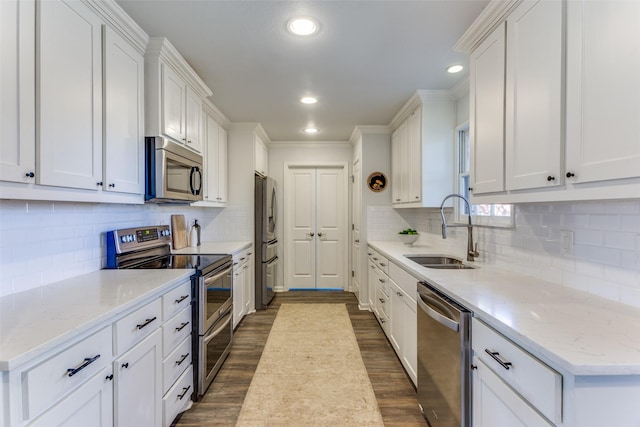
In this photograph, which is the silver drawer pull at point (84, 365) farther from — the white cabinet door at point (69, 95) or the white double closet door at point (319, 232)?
the white double closet door at point (319, 232)

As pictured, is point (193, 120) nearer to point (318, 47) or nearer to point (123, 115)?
point (123, 115)

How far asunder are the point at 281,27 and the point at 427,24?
35.2 inches

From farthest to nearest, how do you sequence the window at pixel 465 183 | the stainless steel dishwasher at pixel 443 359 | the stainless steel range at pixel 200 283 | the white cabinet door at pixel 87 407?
the window at pixel 465 183
the stainless steel range at pixel 200 283
the stainless steel dishwasher at pixel 443 359
the white cabinet door at pixel 87 407

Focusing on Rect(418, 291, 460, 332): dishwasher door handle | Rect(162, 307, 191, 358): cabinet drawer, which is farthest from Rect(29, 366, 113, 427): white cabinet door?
Rect(418, 291, 460, 332): dishwasher door handle

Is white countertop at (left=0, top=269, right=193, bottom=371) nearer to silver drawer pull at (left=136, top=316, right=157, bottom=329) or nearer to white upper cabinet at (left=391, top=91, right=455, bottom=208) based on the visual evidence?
silver drawer pull at (left=136, top=316, right=157, bottom=329)

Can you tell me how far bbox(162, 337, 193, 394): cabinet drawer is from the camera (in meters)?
1.69

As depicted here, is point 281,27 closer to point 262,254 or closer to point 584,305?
point 584,305

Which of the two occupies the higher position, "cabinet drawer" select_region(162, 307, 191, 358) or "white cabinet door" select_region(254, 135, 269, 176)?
"white cabinet door" select_region(254, 135, 269, 176)

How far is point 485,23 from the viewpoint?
170cm

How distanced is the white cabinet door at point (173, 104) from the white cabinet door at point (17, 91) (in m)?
0.90

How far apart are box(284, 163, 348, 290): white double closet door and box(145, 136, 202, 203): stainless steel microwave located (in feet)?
9.00

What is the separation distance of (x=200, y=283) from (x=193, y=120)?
1437 millimetres

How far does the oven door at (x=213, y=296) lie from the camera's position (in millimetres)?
2049

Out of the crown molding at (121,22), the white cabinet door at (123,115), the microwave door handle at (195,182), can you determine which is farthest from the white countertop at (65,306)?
the crown molding at (121,22)
